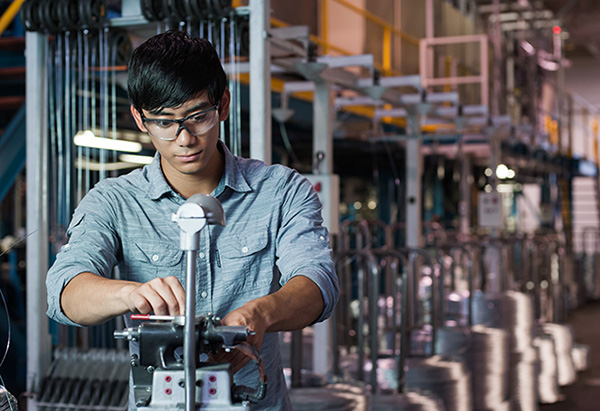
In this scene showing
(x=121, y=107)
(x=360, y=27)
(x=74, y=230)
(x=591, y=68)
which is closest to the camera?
(x=74, y=230)

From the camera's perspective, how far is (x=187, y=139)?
1.33m

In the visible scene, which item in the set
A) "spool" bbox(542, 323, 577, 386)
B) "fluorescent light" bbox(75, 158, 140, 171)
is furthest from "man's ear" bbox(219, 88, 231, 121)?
"spool" bbox(542, 323, 577, 386)

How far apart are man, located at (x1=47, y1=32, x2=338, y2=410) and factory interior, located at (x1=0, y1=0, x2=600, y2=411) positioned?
21 centimetres

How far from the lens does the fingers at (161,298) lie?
112 cm

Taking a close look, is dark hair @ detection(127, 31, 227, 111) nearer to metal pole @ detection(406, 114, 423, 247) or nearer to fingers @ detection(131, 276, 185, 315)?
fingers @ detection(131, 276, 185, 315)

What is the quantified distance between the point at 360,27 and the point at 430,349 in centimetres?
492

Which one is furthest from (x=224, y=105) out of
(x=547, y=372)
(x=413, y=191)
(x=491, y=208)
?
(x=491, y=208)

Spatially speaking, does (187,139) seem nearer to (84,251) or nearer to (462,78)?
(84,251)

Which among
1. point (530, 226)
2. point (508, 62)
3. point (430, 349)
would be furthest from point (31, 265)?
point (530, 226)

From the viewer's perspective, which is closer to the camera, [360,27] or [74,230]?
[74,230]

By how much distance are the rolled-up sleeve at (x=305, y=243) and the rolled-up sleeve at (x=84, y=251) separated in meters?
0.31

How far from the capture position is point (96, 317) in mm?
1241

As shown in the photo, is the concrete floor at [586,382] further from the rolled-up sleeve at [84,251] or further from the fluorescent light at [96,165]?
the rolled-up sleeve at [84,251]

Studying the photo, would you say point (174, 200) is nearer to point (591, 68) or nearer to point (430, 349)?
point (430, 349)
